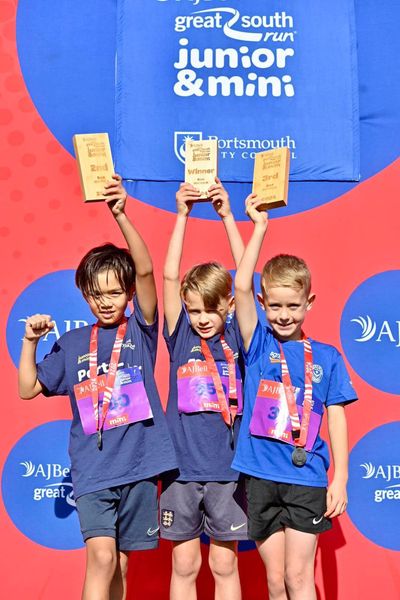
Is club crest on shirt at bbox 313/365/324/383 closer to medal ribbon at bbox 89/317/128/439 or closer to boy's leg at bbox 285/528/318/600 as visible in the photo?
boy's leg at bbox 285/528/318/600

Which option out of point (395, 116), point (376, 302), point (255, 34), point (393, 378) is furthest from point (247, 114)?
point (393, 378)

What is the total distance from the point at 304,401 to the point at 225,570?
736 mm

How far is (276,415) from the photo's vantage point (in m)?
2.91

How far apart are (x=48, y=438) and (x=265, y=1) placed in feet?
7.30

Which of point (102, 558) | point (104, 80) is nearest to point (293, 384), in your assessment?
point (102, 558)

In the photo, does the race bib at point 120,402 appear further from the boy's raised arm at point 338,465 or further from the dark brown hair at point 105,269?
the boy's raised arm at point 338,465

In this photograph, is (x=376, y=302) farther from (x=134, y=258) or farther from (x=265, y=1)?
(x=265, y=1)

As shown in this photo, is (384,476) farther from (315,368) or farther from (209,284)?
(209,284)

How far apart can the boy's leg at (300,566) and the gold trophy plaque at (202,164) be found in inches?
51.1

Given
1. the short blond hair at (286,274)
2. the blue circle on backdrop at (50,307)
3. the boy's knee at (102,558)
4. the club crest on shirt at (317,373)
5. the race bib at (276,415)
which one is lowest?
the boy's knee at (102,558)

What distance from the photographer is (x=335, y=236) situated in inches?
145

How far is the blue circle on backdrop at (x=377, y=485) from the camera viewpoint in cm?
361

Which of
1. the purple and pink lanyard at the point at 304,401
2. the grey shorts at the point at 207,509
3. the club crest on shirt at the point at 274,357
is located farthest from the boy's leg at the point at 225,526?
the club crest on shirt at the point at 274,357

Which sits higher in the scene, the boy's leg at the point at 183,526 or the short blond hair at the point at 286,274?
the short blond hair at the point at 286,274
